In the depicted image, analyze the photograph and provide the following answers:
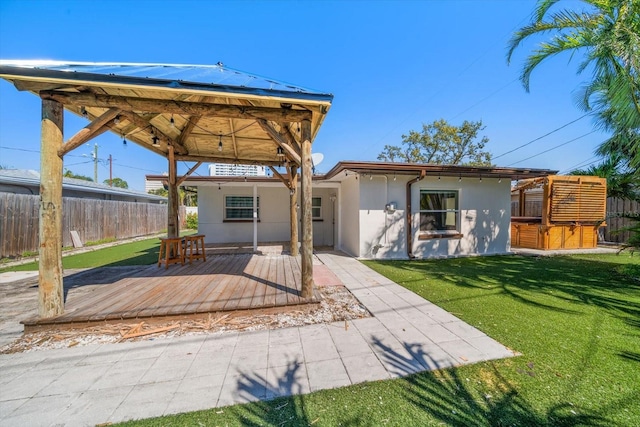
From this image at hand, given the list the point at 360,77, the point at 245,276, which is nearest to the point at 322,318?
the point at 245,276

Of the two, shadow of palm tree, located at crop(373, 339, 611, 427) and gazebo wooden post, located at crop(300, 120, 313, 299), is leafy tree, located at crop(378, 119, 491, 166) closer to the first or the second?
gazebo wooden post, located at crop(300, 120, 313, 299)

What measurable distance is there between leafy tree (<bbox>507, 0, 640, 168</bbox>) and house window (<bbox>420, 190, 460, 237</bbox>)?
3.59 metres

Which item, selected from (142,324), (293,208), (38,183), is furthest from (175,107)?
(38,183)

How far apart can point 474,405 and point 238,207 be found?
9253 mm

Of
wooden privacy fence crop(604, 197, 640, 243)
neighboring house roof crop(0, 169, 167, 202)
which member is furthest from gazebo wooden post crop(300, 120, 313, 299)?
wooden privacy fence crop(604, 197, 640, 243)

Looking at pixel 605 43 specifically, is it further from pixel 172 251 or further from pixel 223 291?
pixel 172 251

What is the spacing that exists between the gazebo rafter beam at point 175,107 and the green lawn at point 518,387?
11.2 feet

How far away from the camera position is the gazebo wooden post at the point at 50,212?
288 centimetres

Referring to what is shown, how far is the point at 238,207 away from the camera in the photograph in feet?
31.9

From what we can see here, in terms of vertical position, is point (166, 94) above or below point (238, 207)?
above

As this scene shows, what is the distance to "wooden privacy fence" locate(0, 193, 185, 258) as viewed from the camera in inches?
283

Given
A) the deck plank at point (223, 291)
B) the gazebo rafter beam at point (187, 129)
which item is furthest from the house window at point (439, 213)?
the gazebo rafter beam at point (187, 129)

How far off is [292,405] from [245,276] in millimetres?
3302

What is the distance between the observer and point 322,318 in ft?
10.9
